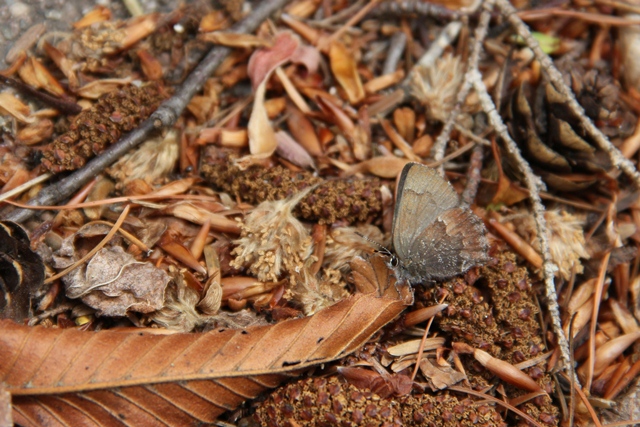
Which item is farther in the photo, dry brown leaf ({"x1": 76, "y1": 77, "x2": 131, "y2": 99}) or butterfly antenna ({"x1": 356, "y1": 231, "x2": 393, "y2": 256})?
dry brown leaf ({"x1": 76, "y1": 77, "x2": 131, "y2": 99})

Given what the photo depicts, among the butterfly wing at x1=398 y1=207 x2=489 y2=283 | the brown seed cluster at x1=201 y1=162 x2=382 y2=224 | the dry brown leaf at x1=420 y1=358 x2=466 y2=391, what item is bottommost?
the dry brown leaf at x1=420 y1=358 x2=466 y2=391

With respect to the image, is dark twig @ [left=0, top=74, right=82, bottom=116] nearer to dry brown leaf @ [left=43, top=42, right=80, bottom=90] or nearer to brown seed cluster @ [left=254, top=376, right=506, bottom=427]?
dry brown leaf @ [left=43, top=42, right=80, bottom=90]

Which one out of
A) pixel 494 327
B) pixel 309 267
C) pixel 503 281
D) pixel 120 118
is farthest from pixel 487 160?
pixel 120 118

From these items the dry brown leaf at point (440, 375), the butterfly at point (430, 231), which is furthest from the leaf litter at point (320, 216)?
the butterfly at point (430, 231)

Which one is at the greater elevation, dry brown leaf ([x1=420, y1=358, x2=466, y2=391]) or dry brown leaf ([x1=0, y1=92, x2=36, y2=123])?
dry brown leaf ([x1=0, y1=92, x2=36, y2=123])

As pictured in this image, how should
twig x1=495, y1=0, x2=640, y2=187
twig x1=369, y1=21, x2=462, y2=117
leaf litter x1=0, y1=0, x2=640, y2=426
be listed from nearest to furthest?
leaf litter x1=0, y1=0, x2=640, y2=426
twig x1=495, y1=0, x2=640, y2=187
twig x1=369, y1=21, x2=462, y2=117

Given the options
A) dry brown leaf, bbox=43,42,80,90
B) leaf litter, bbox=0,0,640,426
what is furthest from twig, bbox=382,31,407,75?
dry brown leaf, bbox=43,42,80,90
